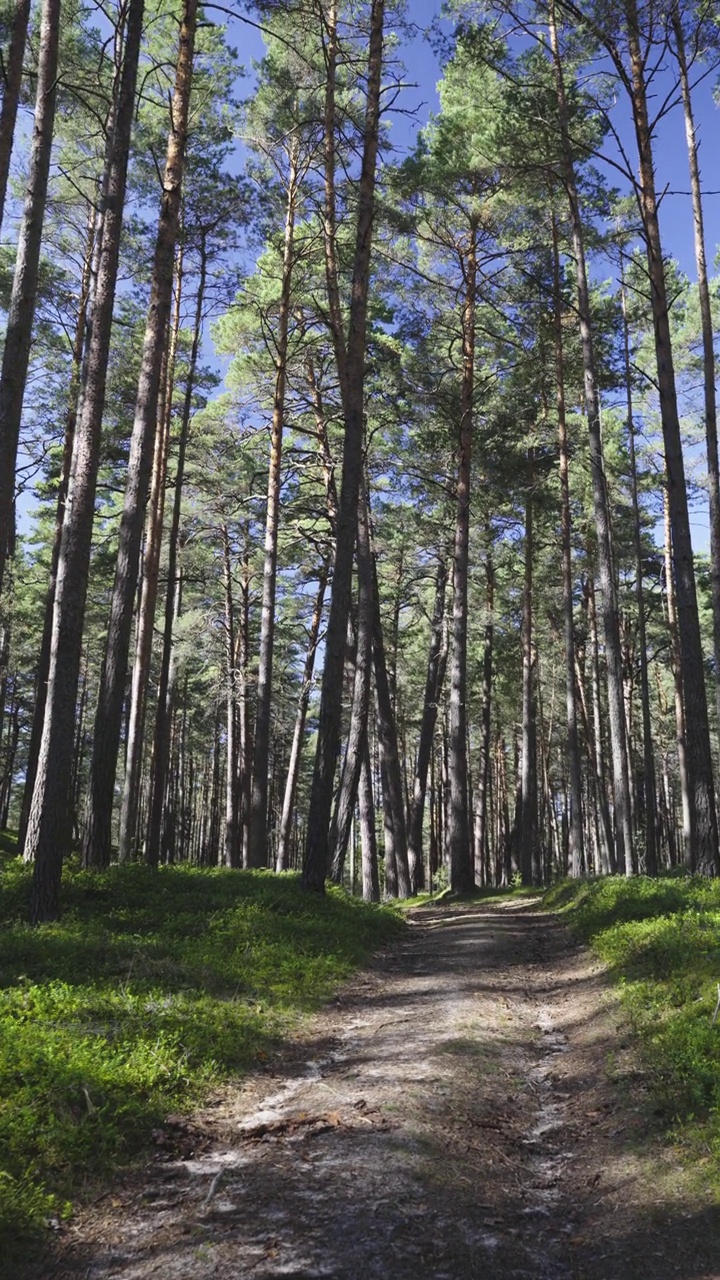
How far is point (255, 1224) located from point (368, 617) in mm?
13176

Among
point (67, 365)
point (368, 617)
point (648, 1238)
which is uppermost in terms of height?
point (67, 365)

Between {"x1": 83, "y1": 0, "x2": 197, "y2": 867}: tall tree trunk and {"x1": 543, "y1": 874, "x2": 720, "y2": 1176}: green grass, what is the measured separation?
6.42 meters

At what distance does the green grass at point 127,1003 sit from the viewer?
149 inches

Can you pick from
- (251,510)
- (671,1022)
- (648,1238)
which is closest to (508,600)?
(251,510)

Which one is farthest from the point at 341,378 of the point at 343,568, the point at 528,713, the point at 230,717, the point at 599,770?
the point at 599,770

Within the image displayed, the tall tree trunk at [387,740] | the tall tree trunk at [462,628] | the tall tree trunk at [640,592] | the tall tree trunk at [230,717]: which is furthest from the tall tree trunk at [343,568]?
the tall tree trunk at [230,717]

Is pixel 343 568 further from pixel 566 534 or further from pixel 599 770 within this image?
pixel 599 770

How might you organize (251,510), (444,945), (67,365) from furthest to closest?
(251,510)
(67,365)
(444,945)

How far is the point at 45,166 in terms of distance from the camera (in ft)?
31.8

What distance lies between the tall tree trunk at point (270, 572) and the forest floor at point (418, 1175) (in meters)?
10.8

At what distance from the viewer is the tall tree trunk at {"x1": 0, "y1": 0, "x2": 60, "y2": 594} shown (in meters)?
8.96

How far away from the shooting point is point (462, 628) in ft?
59.2

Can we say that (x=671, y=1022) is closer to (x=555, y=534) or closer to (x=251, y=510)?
(x=251, y=510)

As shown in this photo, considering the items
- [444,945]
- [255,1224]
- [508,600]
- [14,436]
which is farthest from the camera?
[508,600]
